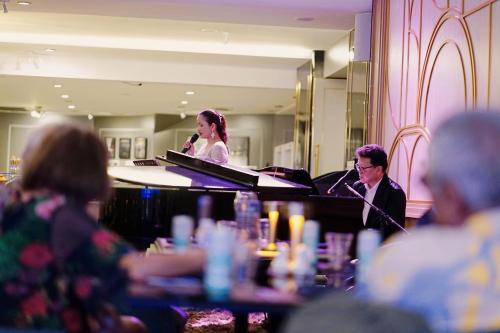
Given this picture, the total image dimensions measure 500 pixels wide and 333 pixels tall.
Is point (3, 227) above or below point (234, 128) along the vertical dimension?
below

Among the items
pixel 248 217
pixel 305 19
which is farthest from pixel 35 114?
pixel 248 217

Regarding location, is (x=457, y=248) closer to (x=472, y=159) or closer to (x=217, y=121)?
(x=472, y=159)

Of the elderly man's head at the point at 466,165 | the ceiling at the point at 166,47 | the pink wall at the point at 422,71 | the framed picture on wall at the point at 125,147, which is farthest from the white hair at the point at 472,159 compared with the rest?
the framed picture on wall at the point at 125,147

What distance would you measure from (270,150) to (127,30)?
24.9 ft

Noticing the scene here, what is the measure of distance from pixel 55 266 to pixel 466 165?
38.9 inches

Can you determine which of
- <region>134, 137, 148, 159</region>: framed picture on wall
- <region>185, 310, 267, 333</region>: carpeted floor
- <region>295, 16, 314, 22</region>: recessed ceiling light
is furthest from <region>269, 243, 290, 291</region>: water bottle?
<region>134, 137, 148, 159</region>: framed picture on wall

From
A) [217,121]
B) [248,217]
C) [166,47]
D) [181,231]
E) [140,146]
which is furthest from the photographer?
[140,146]

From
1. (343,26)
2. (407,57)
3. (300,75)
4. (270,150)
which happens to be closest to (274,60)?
(300,75)

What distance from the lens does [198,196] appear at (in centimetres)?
454

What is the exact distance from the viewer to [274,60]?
1088 cm

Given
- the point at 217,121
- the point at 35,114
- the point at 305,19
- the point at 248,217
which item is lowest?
the point at 248,217

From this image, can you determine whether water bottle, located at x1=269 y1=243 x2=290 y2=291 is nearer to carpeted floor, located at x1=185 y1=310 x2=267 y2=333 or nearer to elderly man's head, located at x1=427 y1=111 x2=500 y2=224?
elderly man's head, located at x1=427 y1=111 x2=500 y2=224

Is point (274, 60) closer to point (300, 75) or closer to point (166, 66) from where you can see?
point (300, 75)

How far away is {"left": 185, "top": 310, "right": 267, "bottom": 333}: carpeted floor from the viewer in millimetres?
5117
